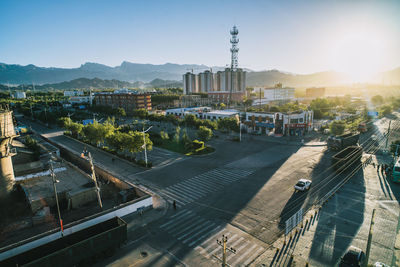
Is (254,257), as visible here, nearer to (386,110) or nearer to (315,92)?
(386,110)

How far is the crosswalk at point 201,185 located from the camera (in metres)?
Result: 26.4

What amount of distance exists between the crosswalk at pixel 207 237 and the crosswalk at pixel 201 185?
3302mm

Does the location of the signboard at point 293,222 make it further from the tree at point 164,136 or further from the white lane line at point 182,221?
the tree at point 164,136

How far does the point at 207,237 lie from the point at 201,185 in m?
10.8

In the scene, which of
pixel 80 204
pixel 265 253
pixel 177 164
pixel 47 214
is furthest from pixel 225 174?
pixel 47 214

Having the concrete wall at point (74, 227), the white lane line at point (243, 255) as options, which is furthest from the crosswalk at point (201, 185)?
the white lane line at point (243, 255)

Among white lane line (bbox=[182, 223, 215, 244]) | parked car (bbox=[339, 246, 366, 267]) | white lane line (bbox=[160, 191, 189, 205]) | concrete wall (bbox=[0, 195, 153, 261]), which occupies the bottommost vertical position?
white lane line (bbox=[160, 191, 189, 205])

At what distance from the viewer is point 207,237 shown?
19031mm

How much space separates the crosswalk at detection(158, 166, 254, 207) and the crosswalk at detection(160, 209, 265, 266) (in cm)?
330

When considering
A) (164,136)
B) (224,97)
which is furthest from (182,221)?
(224,97)

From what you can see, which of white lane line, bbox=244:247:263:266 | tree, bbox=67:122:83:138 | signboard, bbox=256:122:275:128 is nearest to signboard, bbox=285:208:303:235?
white lane line, bbox=244:247:263:266

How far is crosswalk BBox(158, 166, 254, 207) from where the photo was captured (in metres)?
26.4

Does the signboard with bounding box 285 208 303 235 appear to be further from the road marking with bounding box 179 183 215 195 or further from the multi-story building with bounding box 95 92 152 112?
the multi-story building with bounding box 95 92 152 112

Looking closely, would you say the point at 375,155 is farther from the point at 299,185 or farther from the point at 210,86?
the point at 210,86
